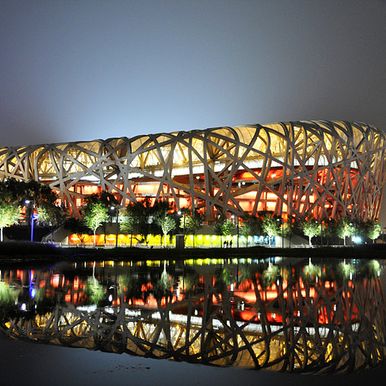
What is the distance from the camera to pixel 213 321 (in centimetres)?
1128

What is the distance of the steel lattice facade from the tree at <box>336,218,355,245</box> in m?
4.14

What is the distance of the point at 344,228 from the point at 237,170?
59.1 ft

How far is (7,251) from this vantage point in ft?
112

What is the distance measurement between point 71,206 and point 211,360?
226 ft

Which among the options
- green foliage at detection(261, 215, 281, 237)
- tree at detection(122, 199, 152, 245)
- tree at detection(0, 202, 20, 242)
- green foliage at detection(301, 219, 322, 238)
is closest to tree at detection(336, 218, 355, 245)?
green foliage at detection(301, 219, 322, 238)

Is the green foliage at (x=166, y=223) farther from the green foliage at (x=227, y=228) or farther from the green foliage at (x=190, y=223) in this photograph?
the green foliage at (x=227, y=228)

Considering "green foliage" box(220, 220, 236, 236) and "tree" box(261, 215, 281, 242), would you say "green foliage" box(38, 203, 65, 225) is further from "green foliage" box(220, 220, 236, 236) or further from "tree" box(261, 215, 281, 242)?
"tree" box(261, 215, 281, 242)

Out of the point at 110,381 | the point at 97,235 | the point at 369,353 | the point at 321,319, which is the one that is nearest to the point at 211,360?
the point at 110,381

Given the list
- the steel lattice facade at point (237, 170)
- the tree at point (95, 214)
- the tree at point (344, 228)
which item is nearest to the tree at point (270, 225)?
the steel lattice facade at point (237, 170)

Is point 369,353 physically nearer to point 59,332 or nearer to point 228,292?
point 59,332

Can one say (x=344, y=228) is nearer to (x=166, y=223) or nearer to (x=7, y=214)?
(x=166, y=223)

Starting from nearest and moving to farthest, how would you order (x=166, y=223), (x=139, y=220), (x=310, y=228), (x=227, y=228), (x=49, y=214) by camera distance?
1. (x=49, y=214)
2. (x=166, y=223)
3. (x=139, y=220)
4. (x=227, y=228)
5. (x=310, y=228)

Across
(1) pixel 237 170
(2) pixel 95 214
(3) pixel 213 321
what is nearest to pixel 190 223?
(2) pixel 95 214

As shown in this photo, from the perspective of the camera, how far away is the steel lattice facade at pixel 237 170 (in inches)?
2808
